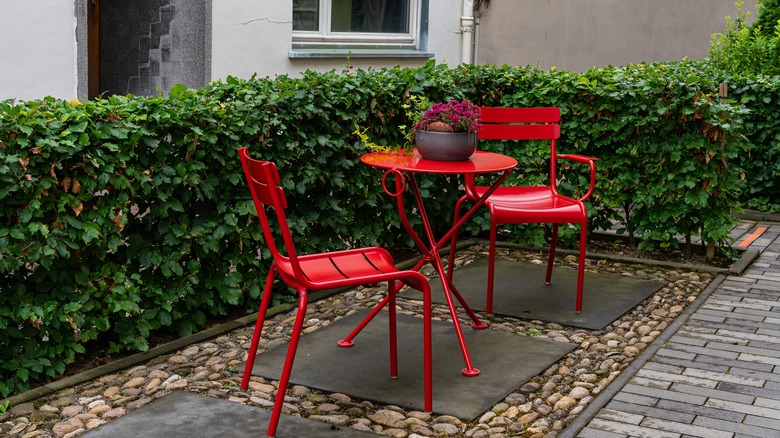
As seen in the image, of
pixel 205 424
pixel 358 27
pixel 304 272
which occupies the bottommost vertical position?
pixel 205 424

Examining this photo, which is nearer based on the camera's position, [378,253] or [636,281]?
[378,253]

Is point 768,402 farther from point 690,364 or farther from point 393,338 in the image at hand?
point 393,338

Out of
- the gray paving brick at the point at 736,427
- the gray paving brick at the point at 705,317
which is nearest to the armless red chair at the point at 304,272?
the gray paving brick at the point at 736,427

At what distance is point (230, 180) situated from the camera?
559 cm

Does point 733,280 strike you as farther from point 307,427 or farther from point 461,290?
point 307,427

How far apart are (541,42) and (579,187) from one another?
22.0 ft

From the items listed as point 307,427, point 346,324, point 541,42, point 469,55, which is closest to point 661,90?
point 346,324

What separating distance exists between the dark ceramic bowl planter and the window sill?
4362mm

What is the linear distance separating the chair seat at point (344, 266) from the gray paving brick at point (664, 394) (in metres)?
1.14

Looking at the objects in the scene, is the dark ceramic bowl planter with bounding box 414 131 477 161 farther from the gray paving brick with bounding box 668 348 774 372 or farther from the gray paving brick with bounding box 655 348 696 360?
the gray paving brick with bounding box 668 348 774 372

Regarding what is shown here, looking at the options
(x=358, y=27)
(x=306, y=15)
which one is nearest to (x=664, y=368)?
(x=306, y=15)

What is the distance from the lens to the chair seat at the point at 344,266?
171 inches

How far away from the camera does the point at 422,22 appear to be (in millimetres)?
11773

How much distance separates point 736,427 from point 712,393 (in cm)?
44
